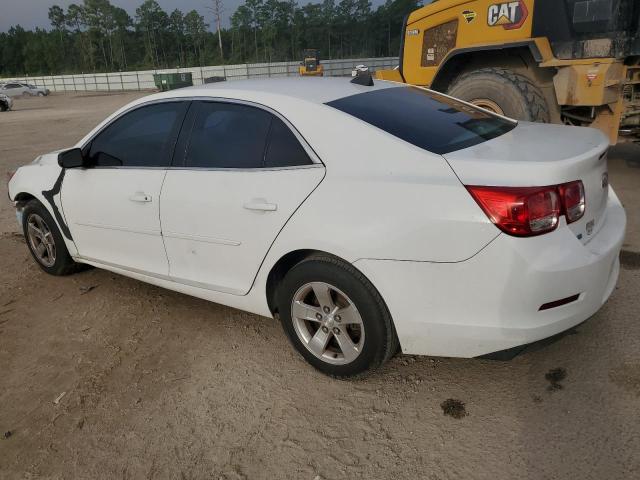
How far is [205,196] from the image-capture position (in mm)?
3094

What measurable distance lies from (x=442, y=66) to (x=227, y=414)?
575cm

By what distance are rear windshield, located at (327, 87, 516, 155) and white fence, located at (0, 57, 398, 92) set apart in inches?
1976

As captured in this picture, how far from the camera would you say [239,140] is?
3.10 metres

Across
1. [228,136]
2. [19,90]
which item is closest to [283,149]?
[228,136]

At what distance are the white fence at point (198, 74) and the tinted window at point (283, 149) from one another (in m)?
50.5

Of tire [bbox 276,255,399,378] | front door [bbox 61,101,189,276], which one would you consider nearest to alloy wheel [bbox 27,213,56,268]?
front door [bbox 61,101,189,276]

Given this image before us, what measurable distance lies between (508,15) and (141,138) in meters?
4.86

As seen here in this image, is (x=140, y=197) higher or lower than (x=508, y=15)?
lower

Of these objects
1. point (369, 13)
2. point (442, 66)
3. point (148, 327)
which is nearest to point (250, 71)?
point (442, 66)

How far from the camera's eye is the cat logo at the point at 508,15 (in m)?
6.18

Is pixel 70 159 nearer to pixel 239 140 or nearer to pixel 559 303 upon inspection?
pixel 239 140

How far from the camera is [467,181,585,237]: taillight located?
222 centimetres

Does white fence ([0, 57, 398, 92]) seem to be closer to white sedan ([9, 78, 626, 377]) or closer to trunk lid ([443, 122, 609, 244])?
white sedan ([9, 78, 626, 377])

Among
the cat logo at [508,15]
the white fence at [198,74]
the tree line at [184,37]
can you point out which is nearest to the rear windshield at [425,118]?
the cat logo at [508,15]
